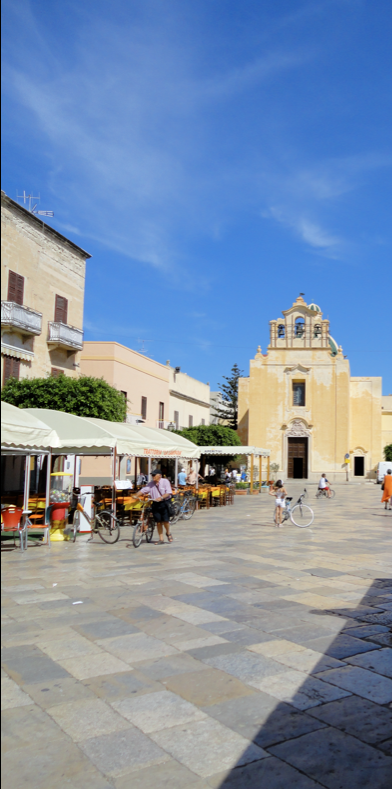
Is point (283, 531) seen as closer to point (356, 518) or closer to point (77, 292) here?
point (356, 518)

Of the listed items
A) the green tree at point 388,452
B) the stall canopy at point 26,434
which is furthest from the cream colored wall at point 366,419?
the stall canopy at point 26,434

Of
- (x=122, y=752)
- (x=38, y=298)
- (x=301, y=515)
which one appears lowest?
(x=122, y=752)

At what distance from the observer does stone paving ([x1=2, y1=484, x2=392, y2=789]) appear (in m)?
3.29

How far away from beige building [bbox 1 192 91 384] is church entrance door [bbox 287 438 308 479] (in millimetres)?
25255

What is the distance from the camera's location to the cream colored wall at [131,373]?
30.0m

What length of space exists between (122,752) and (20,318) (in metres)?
20.6

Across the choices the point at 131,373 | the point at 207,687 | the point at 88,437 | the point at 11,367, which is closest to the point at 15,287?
the point at 11,367

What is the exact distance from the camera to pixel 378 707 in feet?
13.4

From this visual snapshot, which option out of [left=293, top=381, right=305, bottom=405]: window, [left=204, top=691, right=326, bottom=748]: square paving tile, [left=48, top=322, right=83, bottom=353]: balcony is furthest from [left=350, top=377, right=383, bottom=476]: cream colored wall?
[left=204, top=691, right=326, bottom=748]: square paving tile

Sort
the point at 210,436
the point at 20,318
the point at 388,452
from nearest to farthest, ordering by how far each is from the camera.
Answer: the point at 20,318 → the point at 210,436 → the point at 388,452

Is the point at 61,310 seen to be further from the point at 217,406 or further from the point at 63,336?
the point at 217,406

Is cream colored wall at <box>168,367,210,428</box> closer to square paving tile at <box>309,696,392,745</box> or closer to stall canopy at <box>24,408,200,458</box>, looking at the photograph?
stall canopy at <box>24,408,200,458</box>

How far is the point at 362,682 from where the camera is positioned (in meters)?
4.51

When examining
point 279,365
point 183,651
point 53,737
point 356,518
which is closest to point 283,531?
point 356,518
